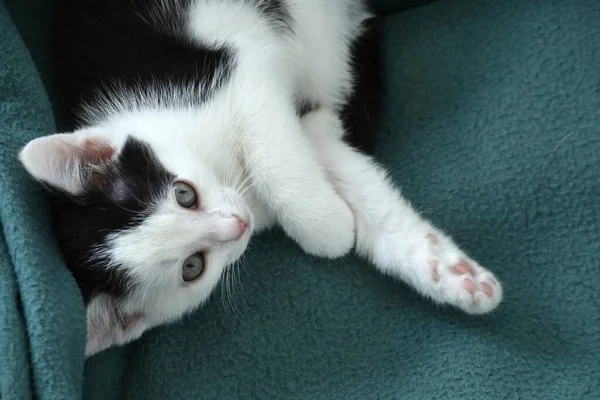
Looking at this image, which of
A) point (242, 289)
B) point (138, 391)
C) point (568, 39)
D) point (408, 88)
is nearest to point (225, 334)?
point (242, 289)

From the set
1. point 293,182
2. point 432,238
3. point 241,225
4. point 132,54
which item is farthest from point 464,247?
point 132,54

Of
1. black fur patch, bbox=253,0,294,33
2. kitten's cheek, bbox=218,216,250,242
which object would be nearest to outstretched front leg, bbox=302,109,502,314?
black fur patch, bbox=253,0,294,33

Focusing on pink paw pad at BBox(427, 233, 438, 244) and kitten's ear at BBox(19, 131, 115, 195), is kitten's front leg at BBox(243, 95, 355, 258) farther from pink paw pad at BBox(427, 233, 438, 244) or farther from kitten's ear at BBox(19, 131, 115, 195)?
kitten's ear at BBox(19, 131, 115, 195)

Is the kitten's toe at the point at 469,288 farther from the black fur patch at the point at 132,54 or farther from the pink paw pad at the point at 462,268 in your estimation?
the black fur patch at the point at 132,54

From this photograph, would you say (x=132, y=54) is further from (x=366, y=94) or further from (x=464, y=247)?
(x=464, y=247)

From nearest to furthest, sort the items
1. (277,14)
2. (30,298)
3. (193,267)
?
(30,298) < (193,267) < (277,14)

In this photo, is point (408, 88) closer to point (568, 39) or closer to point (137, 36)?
point (568, 39)

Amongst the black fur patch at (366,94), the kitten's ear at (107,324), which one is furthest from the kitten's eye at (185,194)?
the black fur patch at (366,94)
